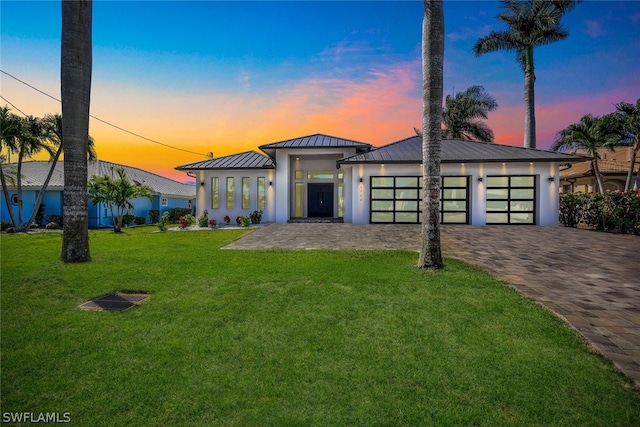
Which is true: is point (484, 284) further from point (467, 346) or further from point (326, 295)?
point (326, 295)

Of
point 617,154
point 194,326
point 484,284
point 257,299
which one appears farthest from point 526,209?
point 617,154

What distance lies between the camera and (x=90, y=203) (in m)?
23.5

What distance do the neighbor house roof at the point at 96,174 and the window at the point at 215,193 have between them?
406 inches

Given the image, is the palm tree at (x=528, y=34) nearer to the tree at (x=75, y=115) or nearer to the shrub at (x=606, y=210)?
the shrub at (x=606, y=210)

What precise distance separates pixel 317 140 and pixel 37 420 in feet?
61.9

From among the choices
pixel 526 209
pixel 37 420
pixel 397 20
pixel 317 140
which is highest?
pixel 397 20

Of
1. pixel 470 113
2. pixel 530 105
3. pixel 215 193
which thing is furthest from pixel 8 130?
pixel 470 113

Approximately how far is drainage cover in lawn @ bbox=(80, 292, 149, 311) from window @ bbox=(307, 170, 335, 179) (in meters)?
16.4

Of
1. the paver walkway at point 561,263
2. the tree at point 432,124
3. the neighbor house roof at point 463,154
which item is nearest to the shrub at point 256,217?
the paver walkway at point 561,263

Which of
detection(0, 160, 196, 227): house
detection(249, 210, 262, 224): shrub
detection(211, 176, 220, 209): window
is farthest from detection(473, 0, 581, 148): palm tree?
detection(0, 160, 196, 227): house

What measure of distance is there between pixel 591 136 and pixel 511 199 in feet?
51.6

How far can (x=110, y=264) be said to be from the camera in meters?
8.36

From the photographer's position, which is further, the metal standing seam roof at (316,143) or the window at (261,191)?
the window at (261,191)

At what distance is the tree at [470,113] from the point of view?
102ft
